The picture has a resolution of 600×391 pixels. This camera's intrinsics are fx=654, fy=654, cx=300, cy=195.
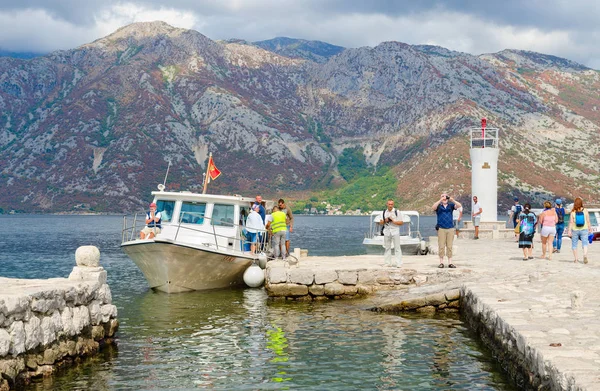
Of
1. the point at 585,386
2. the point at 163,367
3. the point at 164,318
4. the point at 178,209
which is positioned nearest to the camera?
the point at 585,386

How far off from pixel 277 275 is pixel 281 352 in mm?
6830

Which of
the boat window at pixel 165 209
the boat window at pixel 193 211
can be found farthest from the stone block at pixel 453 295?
the boat window at pixel 165 209

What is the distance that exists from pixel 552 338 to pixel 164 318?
10.9m

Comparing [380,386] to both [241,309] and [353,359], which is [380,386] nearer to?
[353,359]

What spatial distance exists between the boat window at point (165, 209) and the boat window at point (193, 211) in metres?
0.42

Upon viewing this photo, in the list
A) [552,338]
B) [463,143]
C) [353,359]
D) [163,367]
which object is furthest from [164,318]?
[463,143]

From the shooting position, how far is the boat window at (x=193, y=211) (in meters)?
23.6

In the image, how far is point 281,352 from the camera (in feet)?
42.0

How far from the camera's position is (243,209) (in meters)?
25.2

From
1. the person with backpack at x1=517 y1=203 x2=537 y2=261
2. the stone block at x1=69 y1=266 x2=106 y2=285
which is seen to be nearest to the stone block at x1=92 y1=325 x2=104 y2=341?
the stone block at x1=69 y1=266 x2=106 y2=285

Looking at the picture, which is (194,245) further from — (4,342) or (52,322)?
(4,342)

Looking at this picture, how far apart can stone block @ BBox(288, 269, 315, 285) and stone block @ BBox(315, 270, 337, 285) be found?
151 mm

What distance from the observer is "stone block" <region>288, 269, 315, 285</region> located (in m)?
19.4

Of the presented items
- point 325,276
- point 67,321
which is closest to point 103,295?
point 67,321
